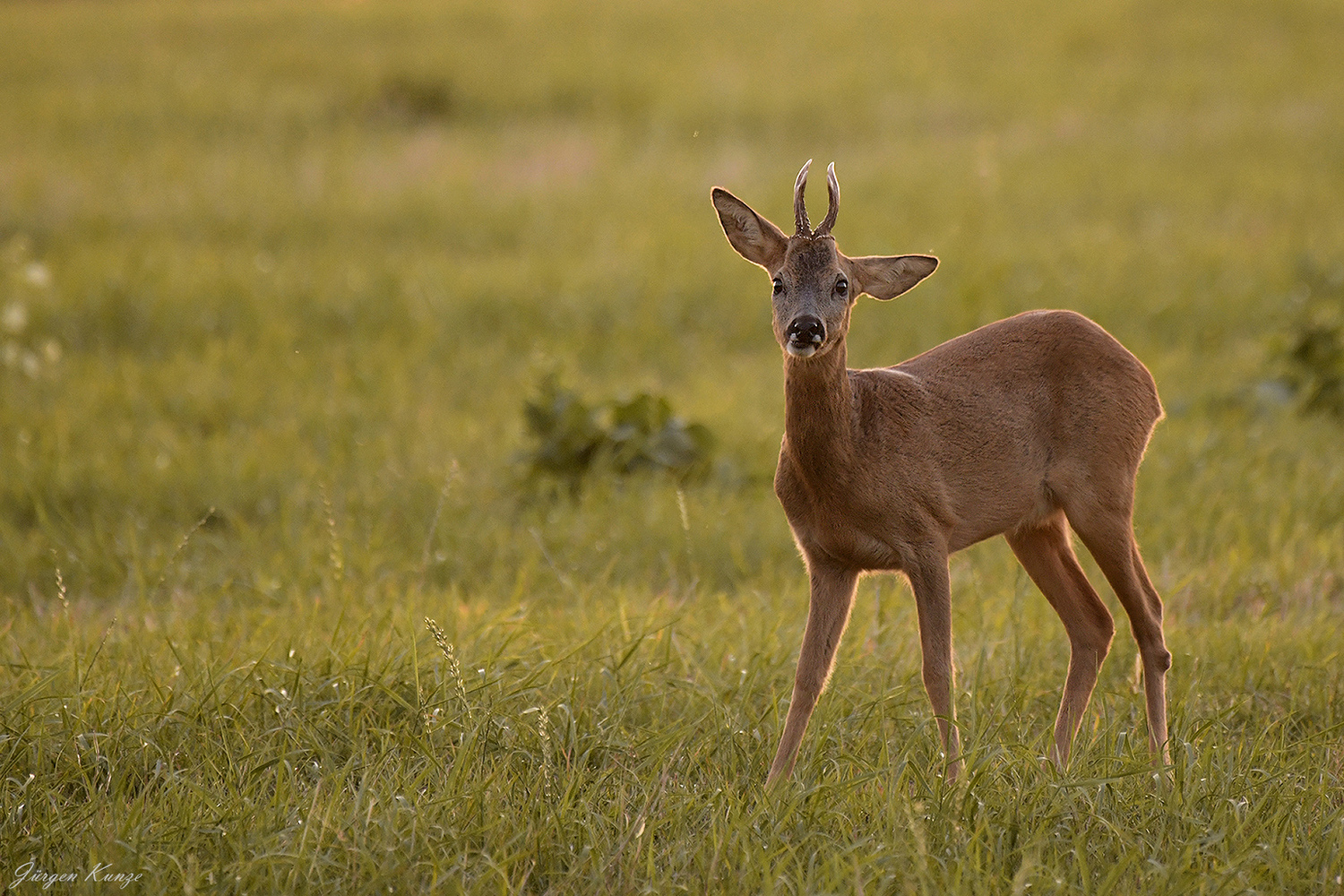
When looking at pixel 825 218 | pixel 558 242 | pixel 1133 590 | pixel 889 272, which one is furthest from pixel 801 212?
pixel 558 242

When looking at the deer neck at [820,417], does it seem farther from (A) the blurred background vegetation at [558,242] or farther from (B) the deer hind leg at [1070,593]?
(A) the blurred background vegetation at [558,242]

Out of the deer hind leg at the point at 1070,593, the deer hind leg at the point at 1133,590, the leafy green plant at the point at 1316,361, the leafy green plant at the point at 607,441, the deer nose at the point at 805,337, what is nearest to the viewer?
the deer nose at the point at 805,337

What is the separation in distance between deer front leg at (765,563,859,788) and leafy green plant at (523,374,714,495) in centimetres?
322

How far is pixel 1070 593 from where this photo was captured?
14.1ft

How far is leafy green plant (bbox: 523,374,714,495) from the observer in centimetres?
700

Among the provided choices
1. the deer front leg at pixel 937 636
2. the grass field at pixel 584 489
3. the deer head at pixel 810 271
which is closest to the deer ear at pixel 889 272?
the deer head at pixel 810 271

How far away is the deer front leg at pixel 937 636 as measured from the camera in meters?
3.66

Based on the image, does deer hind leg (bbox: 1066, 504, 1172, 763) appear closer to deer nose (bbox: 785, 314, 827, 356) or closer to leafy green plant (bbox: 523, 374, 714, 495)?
deer nose (bbox: 785, 314, 827, 356)

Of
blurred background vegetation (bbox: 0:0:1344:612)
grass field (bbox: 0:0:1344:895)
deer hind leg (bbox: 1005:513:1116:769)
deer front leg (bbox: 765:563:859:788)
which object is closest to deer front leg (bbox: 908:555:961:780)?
grass field (bbox: 0:0:1344:895)

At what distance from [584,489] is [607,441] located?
0.32 meters

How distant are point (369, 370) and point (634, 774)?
19.3 feet

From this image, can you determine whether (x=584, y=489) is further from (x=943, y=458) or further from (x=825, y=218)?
(x=825, y=218)

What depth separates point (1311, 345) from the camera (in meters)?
8.25

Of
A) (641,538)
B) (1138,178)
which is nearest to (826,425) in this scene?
(641,538)
